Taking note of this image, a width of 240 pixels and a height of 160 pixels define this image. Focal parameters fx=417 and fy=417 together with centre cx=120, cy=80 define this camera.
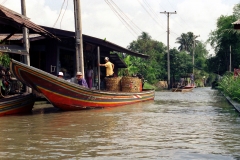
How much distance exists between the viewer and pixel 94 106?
603 inches

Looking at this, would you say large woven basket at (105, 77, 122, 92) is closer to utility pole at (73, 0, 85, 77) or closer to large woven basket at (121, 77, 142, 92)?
large woven basket at (121, 77, 142, 92)

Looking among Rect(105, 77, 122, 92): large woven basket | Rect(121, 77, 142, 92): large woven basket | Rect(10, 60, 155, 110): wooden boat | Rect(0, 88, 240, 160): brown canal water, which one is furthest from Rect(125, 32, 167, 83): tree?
Rect(0, 88, 240, 160): brown canal water

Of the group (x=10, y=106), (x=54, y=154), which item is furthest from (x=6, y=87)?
(x=54, y=154)

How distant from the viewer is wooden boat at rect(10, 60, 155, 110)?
12.7 meters

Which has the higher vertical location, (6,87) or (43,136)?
(6,87)

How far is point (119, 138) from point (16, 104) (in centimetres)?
573

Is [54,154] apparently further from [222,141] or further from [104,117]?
[104,117]

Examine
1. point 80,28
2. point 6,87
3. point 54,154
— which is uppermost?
point 80,28

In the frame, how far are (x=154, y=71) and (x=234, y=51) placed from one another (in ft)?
34.9

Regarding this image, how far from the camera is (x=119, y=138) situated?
8406mm

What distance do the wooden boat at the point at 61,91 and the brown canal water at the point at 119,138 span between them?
4.36ft

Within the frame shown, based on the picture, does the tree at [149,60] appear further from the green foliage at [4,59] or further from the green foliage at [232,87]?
the green foliage at [4,59]

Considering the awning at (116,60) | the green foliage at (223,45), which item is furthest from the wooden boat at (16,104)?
the green foliage at (223,45)

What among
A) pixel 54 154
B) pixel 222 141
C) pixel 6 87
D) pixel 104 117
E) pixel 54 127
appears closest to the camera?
pixel 54 154
